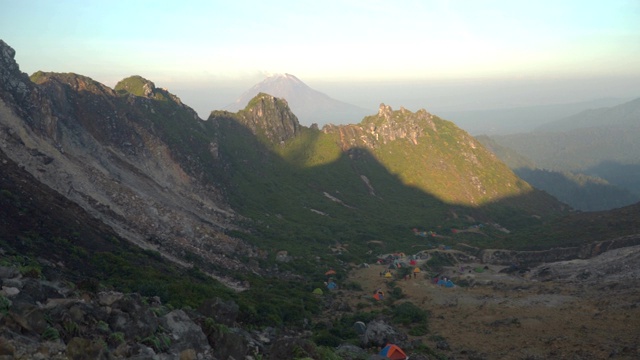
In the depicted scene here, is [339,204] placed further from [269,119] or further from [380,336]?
[380,336]

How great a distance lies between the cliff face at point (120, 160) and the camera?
129 ft

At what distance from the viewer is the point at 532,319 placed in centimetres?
3241

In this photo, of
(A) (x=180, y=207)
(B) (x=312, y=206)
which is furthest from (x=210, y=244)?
(B) (x=312, y=206)

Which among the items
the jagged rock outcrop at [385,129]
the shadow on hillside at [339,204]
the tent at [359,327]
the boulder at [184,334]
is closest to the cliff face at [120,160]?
the shadow on hillside at [339,204]

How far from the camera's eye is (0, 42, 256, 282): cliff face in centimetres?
3947

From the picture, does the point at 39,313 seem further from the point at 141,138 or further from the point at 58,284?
the point at 141,138

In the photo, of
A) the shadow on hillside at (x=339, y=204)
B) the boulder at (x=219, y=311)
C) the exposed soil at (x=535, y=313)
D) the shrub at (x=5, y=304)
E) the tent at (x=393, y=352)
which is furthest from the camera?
the shadow on hillside at (x=339, y=204)

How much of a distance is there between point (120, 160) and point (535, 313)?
51344 millimetres

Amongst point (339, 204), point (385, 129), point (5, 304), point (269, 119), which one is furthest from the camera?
point (385, 129)

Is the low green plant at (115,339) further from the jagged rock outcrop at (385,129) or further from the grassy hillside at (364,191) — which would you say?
the jagged rock outcrop at (385,129)

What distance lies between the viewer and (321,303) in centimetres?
4056

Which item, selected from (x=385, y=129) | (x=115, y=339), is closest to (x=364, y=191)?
(x=385, y=129)

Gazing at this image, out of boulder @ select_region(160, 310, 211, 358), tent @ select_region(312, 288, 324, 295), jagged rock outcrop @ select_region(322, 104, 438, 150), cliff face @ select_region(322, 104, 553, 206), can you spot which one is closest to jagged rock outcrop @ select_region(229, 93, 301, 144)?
jagged rock outcrop @ select_region(322, 104, 438, 150)

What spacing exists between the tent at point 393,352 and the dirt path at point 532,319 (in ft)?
14.9
